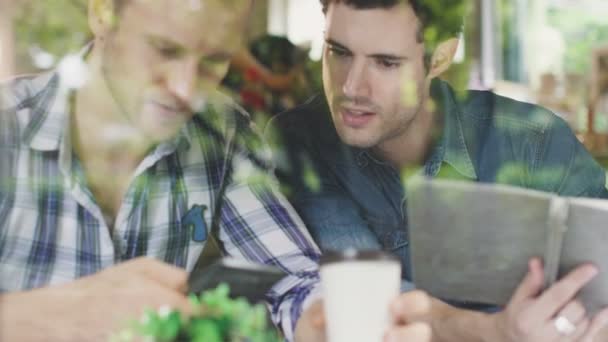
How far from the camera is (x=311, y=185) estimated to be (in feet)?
5.08

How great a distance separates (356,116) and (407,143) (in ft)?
0.41

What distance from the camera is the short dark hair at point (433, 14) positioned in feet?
4.84

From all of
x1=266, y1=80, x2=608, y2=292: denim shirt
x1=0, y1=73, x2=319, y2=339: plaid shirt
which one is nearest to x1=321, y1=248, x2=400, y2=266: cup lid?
x1=0, y1=73, x2=319, y2=339: plaid shirt

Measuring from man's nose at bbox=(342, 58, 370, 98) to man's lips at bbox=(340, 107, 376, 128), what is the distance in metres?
0.03

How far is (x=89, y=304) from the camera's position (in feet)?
4.13

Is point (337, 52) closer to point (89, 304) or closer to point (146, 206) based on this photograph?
point (146, 206)

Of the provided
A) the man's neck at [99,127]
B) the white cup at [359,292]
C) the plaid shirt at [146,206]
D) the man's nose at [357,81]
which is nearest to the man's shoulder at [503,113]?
the man's nose at [357,81]

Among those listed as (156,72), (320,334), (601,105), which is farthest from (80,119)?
(601,105)

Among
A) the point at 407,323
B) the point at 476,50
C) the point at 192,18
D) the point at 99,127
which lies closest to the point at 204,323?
the point at 407,323

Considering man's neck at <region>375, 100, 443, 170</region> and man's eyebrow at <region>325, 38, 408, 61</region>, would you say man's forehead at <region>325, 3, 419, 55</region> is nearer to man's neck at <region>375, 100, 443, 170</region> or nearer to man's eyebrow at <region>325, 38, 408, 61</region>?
man's eyebrow at <region>325, 38, 408, 61</region>

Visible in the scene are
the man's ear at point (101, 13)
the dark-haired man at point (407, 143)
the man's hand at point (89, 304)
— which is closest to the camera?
the man's hand at point (89, 304)

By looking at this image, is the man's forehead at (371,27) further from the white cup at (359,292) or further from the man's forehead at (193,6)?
the white cup at (359,292)

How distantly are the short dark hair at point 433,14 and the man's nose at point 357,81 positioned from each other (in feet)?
0.35

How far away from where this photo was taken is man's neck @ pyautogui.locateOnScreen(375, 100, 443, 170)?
1.56m
